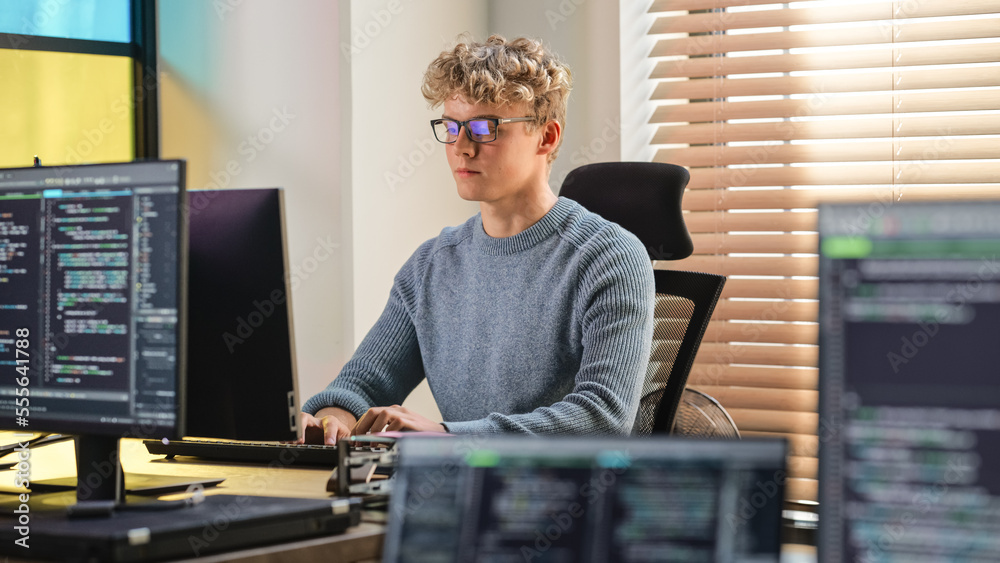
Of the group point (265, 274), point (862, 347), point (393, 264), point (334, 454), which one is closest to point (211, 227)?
point (265, 274)

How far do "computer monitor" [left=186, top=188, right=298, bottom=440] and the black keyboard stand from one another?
19 centimetres

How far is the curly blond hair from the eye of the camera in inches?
72.8

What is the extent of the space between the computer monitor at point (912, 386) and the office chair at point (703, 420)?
158 cm

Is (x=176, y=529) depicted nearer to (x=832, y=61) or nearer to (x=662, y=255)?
(x=662, y=255)

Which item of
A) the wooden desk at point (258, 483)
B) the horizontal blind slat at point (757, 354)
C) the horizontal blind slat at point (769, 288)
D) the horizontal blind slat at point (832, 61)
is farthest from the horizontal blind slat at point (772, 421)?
the wooden desk at point (258, 483)

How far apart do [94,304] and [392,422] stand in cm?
49

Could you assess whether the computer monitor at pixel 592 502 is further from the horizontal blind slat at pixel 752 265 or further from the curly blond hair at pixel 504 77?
the horizontal blind slat at pixel 752 265

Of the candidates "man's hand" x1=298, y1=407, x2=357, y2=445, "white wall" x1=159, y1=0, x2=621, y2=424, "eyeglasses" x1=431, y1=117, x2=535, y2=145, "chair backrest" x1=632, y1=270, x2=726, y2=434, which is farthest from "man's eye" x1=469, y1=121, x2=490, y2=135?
"white wall" x1=159, y1=0, x2=621, y2=424

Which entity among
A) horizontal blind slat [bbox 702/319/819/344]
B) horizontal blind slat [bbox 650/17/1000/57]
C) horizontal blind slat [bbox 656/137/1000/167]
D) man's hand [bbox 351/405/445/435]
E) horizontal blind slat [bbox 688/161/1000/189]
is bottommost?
man's hand [bbox 351/405/445/435]

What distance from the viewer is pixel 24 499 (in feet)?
3.97

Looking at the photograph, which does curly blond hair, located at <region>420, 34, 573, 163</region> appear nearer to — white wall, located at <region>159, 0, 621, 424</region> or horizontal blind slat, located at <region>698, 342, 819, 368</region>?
white wall, located at <region>159, 0, 621, 424</region>

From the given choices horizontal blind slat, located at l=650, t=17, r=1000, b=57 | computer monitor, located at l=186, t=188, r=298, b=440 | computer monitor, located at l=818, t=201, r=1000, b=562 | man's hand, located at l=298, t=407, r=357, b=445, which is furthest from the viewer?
horizontal blind slat, located at l=650, t=17, r=1000, b=57

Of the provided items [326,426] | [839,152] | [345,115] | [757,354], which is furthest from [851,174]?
[326,426]

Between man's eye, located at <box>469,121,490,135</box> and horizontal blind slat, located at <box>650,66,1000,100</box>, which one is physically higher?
horizontal blind slat, located at <box>650,66,1000,100</box>
